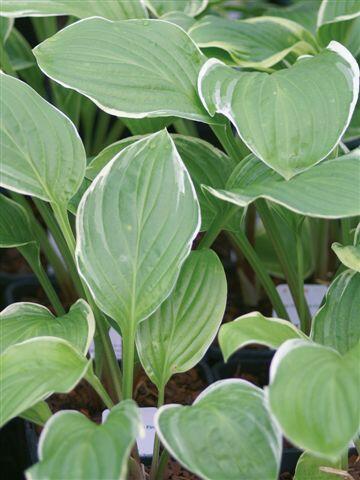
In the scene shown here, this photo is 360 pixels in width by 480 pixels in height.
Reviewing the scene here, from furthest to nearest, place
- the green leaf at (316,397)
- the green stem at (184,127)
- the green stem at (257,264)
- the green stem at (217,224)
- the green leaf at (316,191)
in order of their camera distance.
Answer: the green stem at (184,127) < the green stem at (257,264) < the green stem at (217,224) < the green leaf at (316,191) < the green leaf at (316,397)

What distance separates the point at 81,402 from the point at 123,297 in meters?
0.30

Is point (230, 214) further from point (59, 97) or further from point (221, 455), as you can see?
point (59, 97)

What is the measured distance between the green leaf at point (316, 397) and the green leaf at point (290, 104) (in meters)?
0.17

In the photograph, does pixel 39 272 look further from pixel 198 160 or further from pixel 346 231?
pixel 346 231

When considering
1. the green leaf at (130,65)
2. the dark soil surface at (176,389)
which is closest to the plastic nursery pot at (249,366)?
the dark soil surface at (176,389)

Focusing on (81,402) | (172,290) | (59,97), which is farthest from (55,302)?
(59,97)

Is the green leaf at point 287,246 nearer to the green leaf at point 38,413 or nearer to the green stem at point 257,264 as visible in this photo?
the green stem at point 257,264

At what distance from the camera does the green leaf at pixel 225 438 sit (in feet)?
1.83

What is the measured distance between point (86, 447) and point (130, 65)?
1.28 ft

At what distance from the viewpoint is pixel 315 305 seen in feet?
3.47

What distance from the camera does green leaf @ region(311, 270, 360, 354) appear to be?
73 centimetres

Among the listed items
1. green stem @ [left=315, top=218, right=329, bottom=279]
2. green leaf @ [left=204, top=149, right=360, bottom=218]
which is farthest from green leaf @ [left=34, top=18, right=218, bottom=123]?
green stem @ [left=315, top=218, right=329, bottom=279]

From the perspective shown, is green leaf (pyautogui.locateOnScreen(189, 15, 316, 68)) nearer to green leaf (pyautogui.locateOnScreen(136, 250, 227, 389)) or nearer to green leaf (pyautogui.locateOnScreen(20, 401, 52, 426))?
green leaf (pyautogui.locateOnScreen(136, 250, 227, 389))

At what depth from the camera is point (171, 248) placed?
2.20 ft
